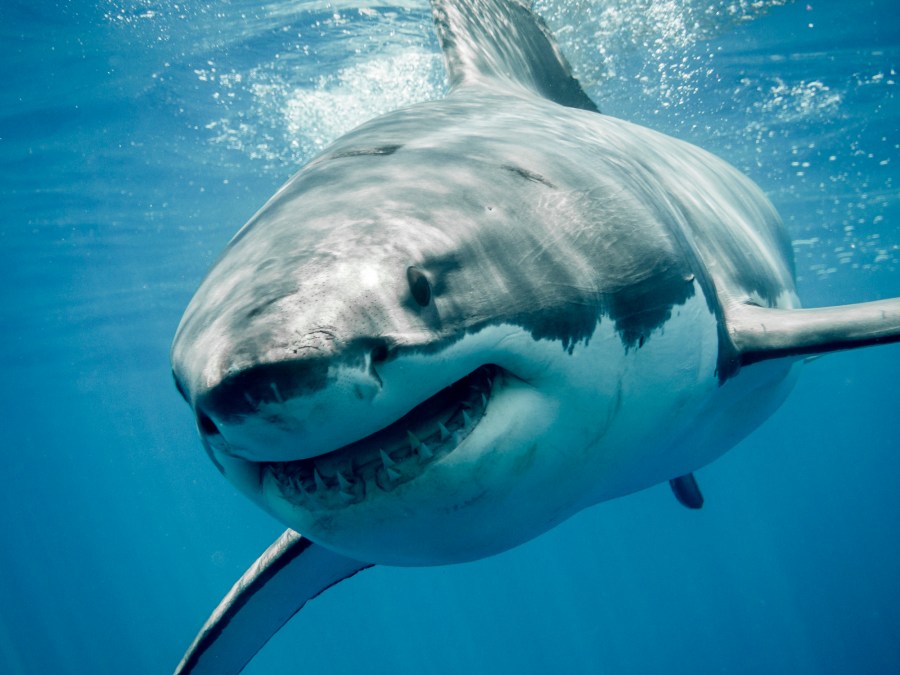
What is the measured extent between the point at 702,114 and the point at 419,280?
16066 mm

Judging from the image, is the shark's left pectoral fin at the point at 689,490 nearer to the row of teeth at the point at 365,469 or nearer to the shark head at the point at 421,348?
the shark head at the point at 421,348

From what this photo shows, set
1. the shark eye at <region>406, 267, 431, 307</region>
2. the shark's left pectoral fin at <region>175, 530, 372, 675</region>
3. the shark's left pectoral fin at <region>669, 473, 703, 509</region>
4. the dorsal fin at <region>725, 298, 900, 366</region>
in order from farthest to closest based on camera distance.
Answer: the shark's left pectoral fin at <region>669, 473, 703, 509</region>, the shark's left pectoral fin at <region>175, 530, 372, 675</region>, the dorsal fin at <region>725, 298, 900, 366</region>, the shark eye at <region>406, 267, 431, 307</region>

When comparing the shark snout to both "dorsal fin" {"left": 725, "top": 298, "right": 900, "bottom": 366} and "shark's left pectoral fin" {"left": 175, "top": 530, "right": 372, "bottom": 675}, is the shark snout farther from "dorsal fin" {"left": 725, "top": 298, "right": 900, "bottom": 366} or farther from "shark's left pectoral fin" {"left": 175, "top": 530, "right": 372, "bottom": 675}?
"shark's left pectoral fin" {"left": 175, "top": 530, "right": 372, "bottom": 675}

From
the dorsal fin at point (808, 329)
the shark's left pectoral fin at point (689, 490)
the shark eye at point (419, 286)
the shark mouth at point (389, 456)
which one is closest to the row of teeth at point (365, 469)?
the shark mouth at point (389, 456)

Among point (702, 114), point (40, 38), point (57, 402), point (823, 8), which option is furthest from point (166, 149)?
point (57, 402)

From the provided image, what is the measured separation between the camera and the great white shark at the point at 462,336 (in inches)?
55.2

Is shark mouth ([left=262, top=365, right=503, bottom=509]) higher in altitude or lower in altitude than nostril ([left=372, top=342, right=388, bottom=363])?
lower

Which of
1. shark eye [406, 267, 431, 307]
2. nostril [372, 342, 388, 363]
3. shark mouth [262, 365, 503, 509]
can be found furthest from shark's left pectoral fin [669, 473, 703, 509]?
nostril [372, 342, 388, 363]

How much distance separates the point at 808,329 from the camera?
8.72 feet

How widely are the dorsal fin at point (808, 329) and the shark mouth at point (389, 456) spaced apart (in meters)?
1.61

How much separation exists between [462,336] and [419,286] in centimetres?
16

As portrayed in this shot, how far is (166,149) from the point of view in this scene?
14.6 meters

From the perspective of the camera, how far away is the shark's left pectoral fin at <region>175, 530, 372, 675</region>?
12.4 ft

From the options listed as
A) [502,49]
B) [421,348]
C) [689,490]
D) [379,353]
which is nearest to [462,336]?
[421,348]
